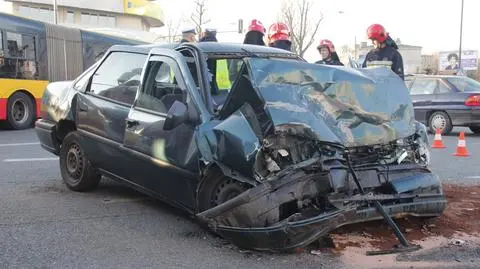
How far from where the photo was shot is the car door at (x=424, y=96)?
46.6 feet

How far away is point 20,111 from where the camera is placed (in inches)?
593

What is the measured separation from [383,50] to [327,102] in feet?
10.0

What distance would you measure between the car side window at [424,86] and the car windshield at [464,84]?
0.41 m

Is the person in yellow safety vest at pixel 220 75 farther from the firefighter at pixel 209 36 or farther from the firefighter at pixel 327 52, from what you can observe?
the firefighter at pixel 209 36

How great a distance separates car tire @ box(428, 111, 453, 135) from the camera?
14.0m

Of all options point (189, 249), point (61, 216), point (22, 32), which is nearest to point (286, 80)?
point (189, 249)

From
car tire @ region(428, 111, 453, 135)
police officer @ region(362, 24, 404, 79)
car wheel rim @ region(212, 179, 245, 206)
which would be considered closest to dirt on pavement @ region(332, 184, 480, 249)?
car wheel rim @ region(212, 179, 245, 206)

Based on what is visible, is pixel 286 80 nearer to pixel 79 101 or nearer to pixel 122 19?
pixel 79 101

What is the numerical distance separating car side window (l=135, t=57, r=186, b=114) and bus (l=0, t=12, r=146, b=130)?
408 inches

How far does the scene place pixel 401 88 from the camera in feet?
16.5

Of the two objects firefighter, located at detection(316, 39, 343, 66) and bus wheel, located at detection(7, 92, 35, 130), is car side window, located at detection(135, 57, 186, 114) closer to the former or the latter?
firefighter, located at detection(316, 39, 343, 66)

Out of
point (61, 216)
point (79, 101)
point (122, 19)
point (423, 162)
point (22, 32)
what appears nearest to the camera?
point (423, 162)

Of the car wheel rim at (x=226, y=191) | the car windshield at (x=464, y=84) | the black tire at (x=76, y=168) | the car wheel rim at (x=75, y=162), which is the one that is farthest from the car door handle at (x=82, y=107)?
the car windshield at (x=464, y=84)

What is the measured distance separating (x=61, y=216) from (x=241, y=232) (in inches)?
82.9
